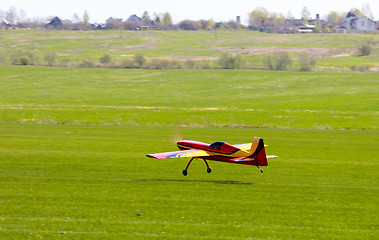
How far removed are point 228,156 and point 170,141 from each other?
1607 cm

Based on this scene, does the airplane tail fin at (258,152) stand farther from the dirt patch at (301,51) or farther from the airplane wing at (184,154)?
the dirt patch at (301,51)

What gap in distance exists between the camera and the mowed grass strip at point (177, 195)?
15.1 meters

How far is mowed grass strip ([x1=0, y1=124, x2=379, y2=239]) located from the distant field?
273ft

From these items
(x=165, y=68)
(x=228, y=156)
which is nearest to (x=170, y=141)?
(x=228, y=156)

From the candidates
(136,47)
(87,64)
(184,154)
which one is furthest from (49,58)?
(184,154)

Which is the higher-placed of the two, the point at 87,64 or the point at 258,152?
the point at 258,152

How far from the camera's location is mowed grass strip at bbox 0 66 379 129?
5312 cm

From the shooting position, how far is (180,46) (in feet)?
489

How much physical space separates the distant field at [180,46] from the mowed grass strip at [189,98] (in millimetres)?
17908

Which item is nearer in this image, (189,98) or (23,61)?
(189,98)

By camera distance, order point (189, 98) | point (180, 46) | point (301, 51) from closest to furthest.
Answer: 1. point (189, 98)
2. point (301, 51)
3. point (180, 46)

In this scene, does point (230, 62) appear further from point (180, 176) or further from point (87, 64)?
point (180, 176)

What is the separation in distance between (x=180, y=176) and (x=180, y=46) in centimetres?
12918

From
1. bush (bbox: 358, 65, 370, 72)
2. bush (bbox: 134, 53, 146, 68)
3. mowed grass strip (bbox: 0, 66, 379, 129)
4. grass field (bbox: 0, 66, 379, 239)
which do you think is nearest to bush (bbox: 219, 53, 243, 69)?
mowed grass strip (bbox: 0, 66, 379, 129)
